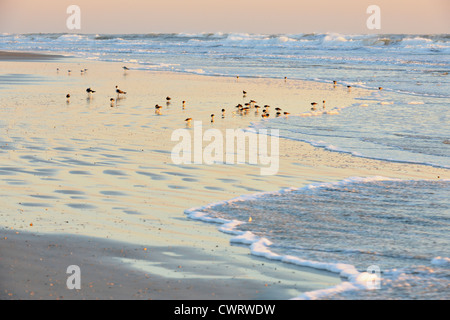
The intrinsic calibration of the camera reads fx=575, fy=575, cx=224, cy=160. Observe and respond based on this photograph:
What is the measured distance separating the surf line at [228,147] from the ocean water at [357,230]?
2.23 meters

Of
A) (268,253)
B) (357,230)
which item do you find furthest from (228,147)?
(268,253)

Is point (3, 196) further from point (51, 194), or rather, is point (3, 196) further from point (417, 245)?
point (417, 245)

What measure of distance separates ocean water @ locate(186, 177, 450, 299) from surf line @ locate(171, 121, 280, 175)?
2227 millimetres

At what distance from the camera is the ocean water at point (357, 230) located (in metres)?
6.66

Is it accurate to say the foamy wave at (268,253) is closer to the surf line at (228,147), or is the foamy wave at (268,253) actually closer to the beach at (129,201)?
the beach at (129,201)

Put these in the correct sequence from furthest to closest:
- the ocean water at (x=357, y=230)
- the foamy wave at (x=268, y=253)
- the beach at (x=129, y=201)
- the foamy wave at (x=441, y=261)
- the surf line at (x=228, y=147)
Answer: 1. the surf line at (x=228, y=147)
2. the foamy wave at (x=441, y=261)
3. the ocean water at (x=357, y=230)
4. the foamy wave at (x=268, y=253)
5. the beach at (x=129, y=201)

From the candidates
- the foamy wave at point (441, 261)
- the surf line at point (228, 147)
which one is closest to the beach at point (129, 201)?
the surf line at point (228, 147)

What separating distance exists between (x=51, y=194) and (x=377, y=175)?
261 inches

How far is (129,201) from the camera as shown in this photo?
9.48 m

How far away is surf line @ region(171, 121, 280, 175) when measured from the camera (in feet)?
42.5

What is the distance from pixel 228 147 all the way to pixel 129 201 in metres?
5.56

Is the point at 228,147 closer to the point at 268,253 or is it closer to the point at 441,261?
the point at 268,253

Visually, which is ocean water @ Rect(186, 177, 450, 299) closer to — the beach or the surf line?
the beach
